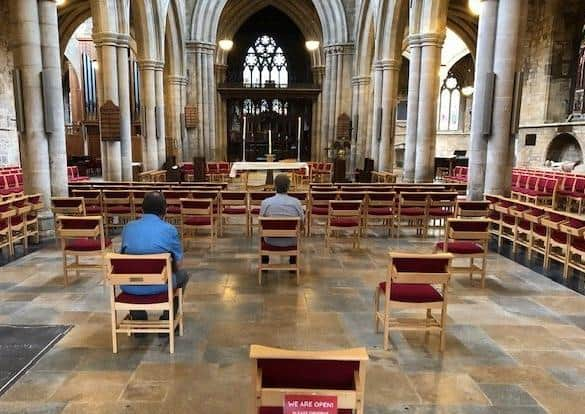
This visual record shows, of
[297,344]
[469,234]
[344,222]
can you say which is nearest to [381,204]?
[344,222]

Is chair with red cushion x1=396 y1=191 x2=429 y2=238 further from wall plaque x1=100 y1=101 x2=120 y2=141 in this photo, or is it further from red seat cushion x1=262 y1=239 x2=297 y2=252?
wall plaque x1=100 y1=101 x2=120 y2=141

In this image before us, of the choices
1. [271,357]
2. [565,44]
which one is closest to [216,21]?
[565,44]

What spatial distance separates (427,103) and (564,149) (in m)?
8.96

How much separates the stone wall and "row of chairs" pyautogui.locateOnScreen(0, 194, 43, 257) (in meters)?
12.2

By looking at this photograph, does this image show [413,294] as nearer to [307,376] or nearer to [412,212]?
[307,376]

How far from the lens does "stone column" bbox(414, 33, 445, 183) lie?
1368 centimetres

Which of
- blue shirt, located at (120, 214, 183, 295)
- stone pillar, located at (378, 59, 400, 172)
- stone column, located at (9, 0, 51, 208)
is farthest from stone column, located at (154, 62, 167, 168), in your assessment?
blue shirt, located at (120, 214, 183, 295)

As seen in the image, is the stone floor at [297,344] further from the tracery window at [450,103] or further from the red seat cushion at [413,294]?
the tracery window at [450,103]

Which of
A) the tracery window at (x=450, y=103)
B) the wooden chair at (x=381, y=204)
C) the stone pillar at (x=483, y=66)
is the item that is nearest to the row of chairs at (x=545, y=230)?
the stone pillar at (x=483, y=66)

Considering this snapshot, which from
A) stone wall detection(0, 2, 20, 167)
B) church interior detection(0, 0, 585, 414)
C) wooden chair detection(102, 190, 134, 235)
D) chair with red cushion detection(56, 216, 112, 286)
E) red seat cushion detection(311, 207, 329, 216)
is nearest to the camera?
church interior detection(0, 0, 585, 414)

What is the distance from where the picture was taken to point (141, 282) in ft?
13.1

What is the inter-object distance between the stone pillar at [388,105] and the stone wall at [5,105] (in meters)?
15.6

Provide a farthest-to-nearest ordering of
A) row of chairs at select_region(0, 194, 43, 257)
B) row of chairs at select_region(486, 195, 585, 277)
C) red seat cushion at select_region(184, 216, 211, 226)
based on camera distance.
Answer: red seat cushion at select_region(184, 216, 211, 226)
row of chairs at select_region(0, 194, 43, 257)
row of chairs at select_region(486, 195, 585, 277)

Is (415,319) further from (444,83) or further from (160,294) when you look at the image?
(444,83)
